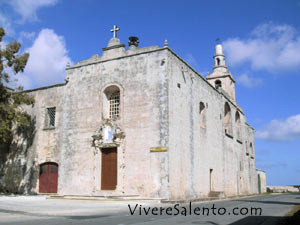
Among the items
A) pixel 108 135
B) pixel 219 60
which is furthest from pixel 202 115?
pixel 219 60

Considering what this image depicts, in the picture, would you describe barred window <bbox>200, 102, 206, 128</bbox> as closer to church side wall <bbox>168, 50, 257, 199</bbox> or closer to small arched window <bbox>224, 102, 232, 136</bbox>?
church side wall <bbox>168, 50, 257, 199</bbox>

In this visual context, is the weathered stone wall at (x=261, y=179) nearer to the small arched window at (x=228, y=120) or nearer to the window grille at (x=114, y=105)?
the small arched window at (x=228, y=120)

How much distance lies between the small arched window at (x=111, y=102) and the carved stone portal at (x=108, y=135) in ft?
3.02

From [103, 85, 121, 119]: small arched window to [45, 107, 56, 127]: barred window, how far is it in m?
4.68

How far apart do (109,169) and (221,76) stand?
21.1 m

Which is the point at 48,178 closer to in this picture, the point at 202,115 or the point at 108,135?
the point at 108,135

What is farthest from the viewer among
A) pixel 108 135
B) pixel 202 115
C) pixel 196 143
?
pixel 202 115

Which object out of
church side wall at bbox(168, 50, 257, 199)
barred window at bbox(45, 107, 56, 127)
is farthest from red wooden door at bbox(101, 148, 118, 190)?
barred window at bbox(45, 107, 56, 127)

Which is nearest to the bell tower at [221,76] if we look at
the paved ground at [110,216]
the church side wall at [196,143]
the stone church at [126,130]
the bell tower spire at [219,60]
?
the bell tower spire at [219,60]

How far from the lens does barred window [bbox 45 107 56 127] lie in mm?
24297

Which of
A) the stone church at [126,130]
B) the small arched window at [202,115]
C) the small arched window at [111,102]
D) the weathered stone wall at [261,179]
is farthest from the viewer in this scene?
the weathered stone wall at [261,179]

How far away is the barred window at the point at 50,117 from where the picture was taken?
2430 cm

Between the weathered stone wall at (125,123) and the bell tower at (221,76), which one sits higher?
the bell tower at (221,76)

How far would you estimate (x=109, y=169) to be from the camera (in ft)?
67.3
